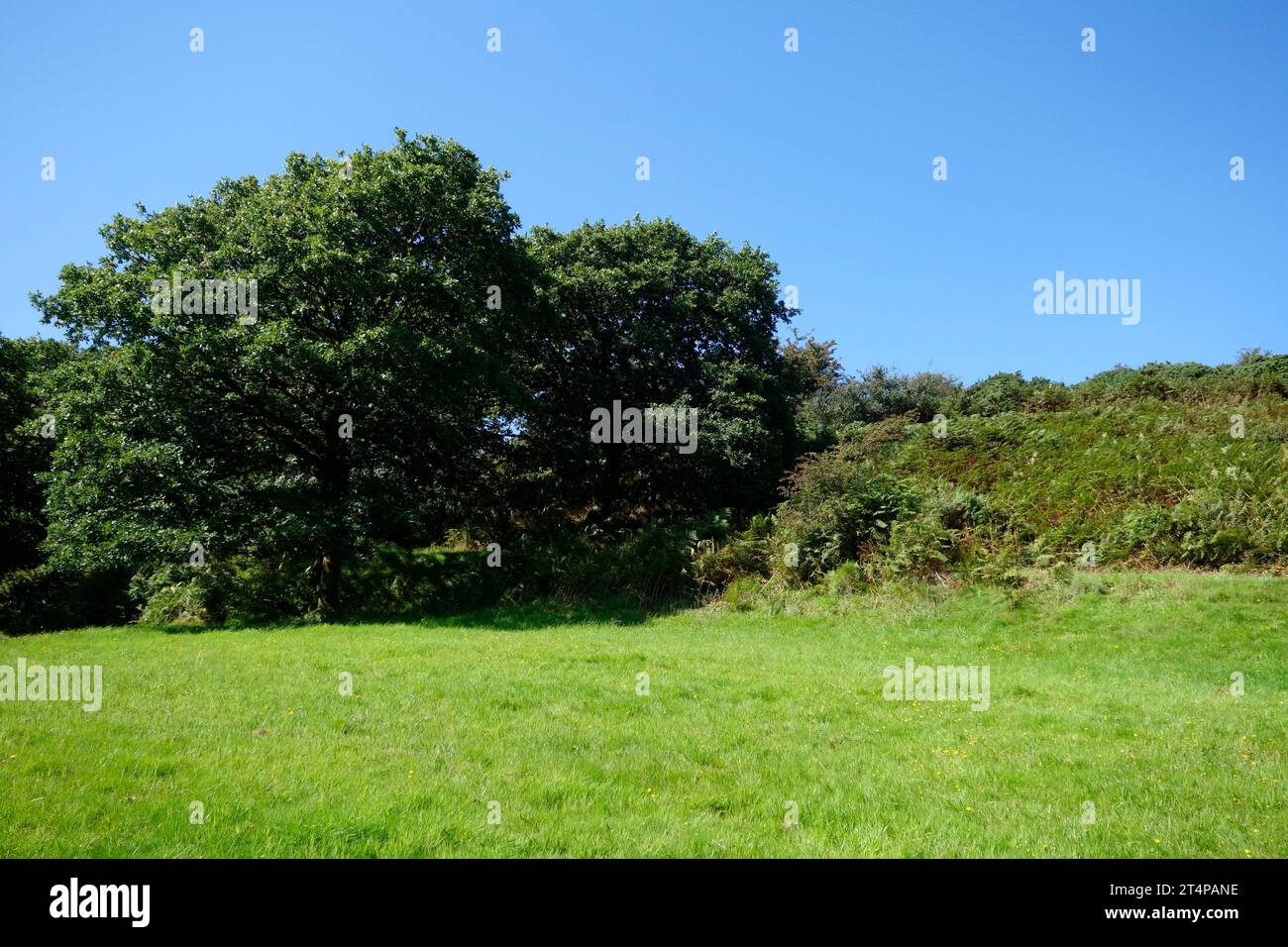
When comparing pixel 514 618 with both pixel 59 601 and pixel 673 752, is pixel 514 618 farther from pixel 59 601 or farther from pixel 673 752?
pixel 59 601

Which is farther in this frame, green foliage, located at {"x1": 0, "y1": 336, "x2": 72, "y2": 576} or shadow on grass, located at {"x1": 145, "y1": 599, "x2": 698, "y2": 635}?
green foliage, located at {"x1": 0, "y1": 336, "x2": 72, "y2": 576}

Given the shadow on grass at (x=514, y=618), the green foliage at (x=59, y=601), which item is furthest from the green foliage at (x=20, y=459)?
the shadow on grass at (x=514, y=618)

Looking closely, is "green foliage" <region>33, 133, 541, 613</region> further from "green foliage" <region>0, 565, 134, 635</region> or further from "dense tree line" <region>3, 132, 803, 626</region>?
"green foliage" <region>0, 565, 134, 635</region>

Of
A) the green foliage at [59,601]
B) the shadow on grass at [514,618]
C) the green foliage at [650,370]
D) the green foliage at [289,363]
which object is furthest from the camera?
the green foliage at [650,370]

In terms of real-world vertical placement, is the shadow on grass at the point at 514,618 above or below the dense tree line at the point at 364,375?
below

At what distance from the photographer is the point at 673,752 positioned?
6773mm

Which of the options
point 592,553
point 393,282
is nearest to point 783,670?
point 592,553

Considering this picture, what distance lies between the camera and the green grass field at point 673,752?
4824 mm

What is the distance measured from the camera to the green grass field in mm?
4824

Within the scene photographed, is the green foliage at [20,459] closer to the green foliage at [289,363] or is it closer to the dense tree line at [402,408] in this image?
the dense tree line at [402,408]

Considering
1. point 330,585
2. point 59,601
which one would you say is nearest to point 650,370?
point 330,585

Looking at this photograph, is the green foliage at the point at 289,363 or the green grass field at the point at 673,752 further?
Answer: the green foliage at the point at 289,363

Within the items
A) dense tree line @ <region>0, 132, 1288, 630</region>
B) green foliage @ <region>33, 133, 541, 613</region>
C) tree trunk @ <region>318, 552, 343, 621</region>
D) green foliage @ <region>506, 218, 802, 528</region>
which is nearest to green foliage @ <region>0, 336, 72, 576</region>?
dense tree line @ <region>0, 132, 1288, 630</region>

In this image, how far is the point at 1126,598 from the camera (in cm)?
1410
